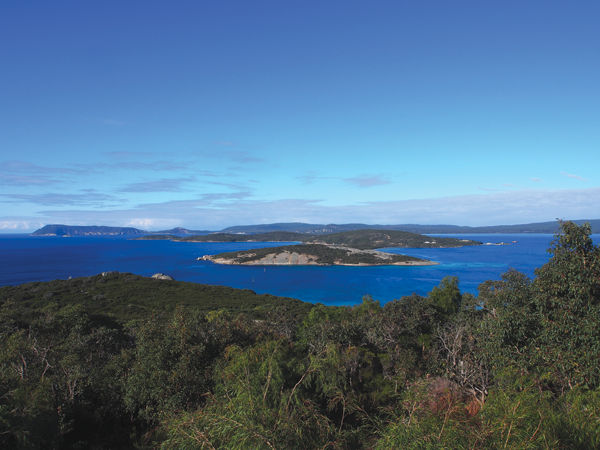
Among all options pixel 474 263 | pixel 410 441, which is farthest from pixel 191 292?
pixel 474 263

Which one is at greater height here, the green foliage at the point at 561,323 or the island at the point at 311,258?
the green foliage at the point at 561,323

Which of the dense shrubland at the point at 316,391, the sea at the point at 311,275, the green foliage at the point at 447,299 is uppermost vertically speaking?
the dense shrubland at the point at 316,391

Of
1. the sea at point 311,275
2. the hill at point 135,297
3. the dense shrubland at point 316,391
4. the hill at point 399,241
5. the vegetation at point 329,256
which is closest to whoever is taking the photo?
the dense shrubland at point 316,391

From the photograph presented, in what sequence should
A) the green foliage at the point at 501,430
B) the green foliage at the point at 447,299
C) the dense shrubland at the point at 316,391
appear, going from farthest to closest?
the green foliage at the point at 447,299 → the dense shrubland at the point at 316,391 → the green foliage at the point at 501,430

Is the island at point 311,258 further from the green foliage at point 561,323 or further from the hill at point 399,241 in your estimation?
the green foliage at point 561,323

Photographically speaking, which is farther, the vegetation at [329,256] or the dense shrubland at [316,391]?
the vegetation at [329,256]

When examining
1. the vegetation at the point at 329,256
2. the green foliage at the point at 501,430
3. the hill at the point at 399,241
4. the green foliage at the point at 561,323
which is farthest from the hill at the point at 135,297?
the hill at the point at 399,241

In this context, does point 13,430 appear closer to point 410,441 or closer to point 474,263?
point 410,441
